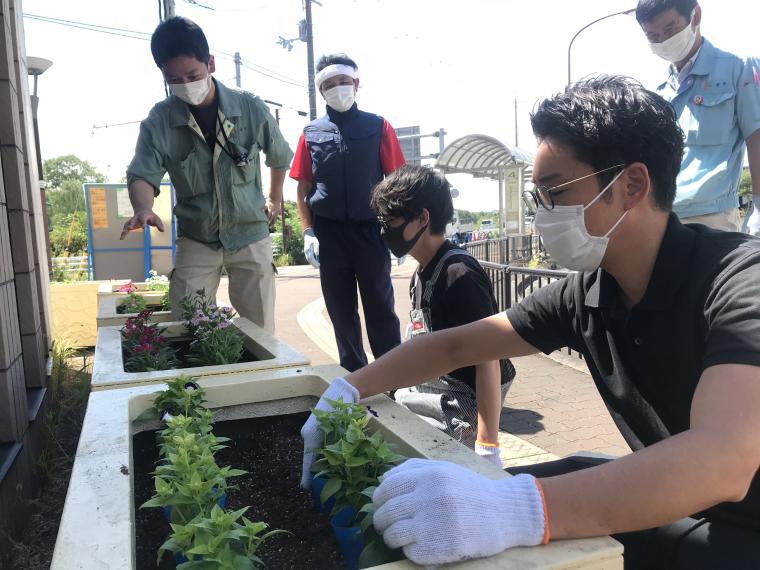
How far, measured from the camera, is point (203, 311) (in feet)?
10.7

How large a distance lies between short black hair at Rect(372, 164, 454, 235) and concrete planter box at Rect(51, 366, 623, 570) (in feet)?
2.61

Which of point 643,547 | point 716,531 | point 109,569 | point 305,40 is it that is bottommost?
point 643,547

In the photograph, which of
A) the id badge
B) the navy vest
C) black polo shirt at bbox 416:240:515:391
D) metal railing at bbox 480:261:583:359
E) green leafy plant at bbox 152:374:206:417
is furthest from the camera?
metal railing at bbox 480:261:583:359

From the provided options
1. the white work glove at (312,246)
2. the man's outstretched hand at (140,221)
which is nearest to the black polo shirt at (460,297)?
the man's outstretched hand at (140,221)

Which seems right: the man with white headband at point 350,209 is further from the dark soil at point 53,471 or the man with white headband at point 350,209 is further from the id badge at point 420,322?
the dark soil at point 53,471

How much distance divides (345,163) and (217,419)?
2.20 m

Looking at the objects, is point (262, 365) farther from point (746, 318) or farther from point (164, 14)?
point (164, 14)

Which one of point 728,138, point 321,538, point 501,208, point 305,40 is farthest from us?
point 305,40

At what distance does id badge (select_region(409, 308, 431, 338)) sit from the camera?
8.93 feet

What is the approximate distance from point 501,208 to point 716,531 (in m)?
17.0

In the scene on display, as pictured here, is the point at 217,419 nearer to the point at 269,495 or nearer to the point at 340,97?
the point at 269,495

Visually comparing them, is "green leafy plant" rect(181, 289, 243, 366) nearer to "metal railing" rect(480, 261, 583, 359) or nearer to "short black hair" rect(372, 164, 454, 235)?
"short black hair" rect(372, 164, 454, 235)

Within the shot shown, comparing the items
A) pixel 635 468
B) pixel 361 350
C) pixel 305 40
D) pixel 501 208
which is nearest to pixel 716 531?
pixel 635 468

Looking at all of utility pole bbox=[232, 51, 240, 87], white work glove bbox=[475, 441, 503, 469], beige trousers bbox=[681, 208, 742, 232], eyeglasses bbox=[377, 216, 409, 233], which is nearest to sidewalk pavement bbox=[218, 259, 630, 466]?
white work glove bbox=[475, 441, 503, 469]
